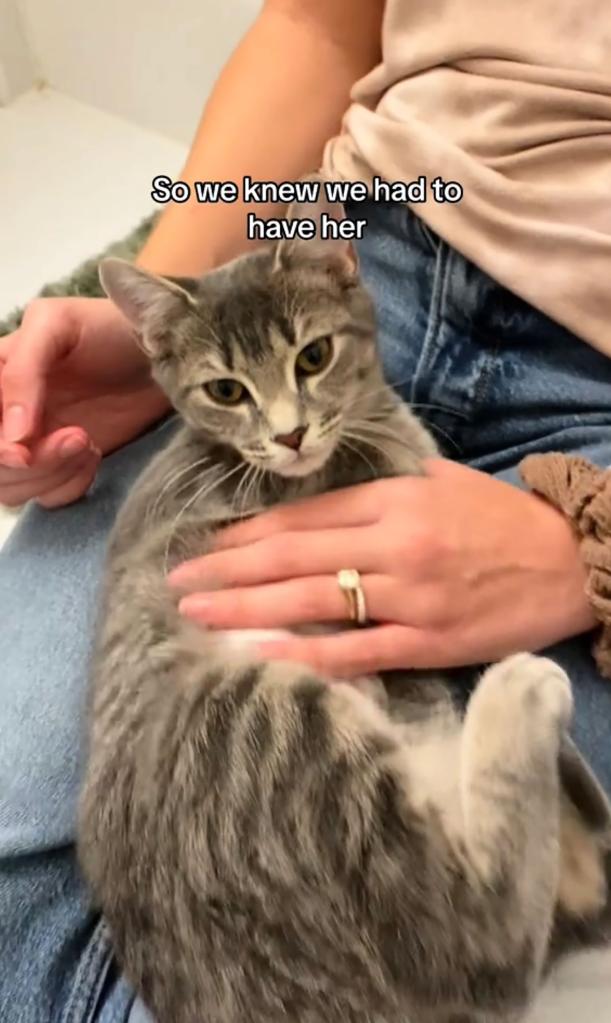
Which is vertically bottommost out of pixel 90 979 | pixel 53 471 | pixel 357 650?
pixel 90 979

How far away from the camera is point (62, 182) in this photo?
1799 mm

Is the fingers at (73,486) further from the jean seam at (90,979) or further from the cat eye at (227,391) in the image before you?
the jean seam at (90,979)

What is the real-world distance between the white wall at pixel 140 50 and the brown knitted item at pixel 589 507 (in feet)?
3.24

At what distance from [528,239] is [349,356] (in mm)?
174

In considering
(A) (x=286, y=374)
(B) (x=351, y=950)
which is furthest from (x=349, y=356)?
(B) (x=351, y=950)

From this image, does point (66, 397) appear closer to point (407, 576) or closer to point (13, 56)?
point (407, 576)

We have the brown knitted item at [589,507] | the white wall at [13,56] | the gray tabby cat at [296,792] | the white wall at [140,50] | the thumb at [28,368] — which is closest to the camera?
the gray tabby cat at [296,792]

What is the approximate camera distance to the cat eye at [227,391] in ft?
2.84

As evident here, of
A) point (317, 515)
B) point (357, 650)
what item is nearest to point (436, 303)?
point (317, 515)

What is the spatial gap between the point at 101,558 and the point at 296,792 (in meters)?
0.35

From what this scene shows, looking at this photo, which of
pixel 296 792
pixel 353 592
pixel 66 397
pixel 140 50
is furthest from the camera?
pixel 140 50

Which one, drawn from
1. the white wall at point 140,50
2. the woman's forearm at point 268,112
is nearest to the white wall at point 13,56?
the white wall at point 140,50

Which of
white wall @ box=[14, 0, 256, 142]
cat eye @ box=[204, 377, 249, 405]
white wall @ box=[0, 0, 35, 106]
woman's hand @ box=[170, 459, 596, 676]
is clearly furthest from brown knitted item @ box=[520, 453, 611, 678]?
white wall @ box=[0, 0, 35, 106]

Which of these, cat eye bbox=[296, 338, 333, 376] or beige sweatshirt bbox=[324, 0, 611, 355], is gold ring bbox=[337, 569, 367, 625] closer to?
cat eye bbox=[296, 338, 333, 376]
